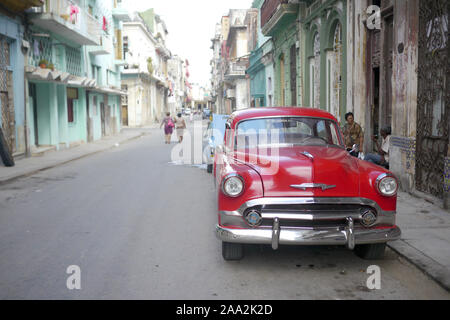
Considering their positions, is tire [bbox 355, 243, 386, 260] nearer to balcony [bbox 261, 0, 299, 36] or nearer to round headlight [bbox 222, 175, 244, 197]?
round headlight [bbox 222, 175, 244, 197]

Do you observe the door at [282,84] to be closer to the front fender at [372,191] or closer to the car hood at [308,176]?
the car hood at [308,176]

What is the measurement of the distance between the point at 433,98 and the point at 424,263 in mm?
3983

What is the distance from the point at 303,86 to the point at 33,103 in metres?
10.7

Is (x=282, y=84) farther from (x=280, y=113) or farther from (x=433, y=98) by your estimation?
(x=280, y=113)

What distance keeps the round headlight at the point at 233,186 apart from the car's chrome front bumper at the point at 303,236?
1.16ft

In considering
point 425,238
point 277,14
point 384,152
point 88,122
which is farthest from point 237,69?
point 425,238

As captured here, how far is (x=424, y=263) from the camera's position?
4578 millimetres

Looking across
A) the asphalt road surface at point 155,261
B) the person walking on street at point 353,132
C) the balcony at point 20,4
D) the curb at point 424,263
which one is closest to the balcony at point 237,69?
the balcony at point 20,4

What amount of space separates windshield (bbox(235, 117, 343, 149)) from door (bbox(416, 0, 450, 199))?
219 cm

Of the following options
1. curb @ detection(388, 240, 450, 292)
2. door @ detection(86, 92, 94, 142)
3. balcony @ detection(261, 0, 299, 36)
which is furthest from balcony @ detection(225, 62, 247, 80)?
curb @ detection(388, 240, 450, 292)

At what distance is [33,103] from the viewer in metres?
18.8

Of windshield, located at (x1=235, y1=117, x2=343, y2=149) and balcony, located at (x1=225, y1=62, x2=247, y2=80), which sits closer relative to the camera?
windshield, located at (x1=235, y1=117, x2=343, y2=149)

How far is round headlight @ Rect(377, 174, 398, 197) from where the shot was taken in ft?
14.8

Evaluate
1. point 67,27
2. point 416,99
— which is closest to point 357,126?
point 416,99
